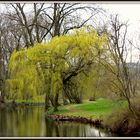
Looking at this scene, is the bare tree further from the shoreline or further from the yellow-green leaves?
the shoreline

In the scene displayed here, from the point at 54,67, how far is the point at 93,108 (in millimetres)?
1041

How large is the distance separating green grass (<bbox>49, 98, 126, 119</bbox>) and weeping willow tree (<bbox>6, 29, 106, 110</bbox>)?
11 centimetres

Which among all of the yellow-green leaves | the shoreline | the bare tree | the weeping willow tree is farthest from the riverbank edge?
the bare tree

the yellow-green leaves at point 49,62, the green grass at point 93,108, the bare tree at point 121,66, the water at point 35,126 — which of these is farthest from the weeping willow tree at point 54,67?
the bare tree at point 121,66

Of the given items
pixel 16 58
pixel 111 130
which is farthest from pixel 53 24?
pixel 111 130

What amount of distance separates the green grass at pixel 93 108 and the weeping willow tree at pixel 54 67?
0.35ft

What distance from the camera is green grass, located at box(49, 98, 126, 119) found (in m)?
6.41

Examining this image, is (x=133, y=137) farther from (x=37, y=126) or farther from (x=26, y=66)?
(x=26, y=66)

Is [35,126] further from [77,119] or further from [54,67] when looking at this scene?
[54,67]

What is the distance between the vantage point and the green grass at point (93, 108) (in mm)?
6414

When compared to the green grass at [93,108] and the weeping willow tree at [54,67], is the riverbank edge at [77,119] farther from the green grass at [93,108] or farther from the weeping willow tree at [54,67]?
the weeping willow tree at [54,67]

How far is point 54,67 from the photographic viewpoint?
23.8 feet

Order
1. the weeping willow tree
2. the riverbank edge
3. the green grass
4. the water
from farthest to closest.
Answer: the weeping willow tree → the riverbank edge → the green grass → the water

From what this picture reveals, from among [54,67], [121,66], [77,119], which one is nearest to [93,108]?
[77,119]
